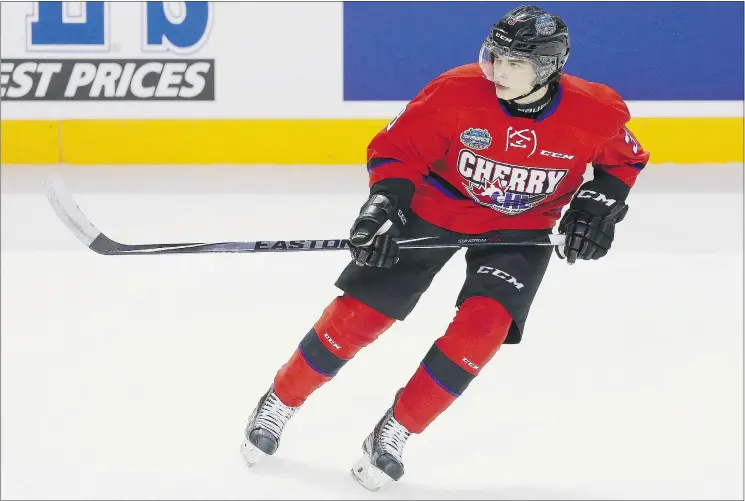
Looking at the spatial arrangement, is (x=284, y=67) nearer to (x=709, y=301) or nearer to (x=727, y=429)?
(x=709, y=301)

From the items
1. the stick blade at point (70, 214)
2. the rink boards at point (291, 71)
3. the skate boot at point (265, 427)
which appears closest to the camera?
the skate boot at point (265, 427)

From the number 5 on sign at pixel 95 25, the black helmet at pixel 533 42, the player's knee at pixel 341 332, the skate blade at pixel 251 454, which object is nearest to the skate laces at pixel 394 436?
the player's knee at pixel 341 332

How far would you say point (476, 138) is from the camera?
7.74 feet

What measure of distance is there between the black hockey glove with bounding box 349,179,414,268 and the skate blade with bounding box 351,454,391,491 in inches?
16.8

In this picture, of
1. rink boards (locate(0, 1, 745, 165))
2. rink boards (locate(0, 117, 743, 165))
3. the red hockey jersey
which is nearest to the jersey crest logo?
the red hockey jersey

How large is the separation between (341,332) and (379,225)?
0.30 m

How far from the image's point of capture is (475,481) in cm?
243

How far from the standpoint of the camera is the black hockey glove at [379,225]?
2.27 metres

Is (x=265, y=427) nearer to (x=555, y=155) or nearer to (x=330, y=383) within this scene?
(x=330, y=383)

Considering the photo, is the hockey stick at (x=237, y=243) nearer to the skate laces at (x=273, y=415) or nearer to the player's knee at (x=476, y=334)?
the player's knee at (x=476, y=334)

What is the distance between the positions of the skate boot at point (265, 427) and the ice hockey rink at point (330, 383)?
0.04 metres

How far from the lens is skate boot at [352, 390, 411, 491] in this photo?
235cm

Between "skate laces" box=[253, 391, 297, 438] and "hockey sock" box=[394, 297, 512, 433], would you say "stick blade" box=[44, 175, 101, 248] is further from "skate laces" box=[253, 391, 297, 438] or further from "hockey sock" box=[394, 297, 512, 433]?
"hockey sock" box=[394, 297, 512, 433]

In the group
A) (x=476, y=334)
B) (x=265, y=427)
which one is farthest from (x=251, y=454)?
(x=476, y=334)
